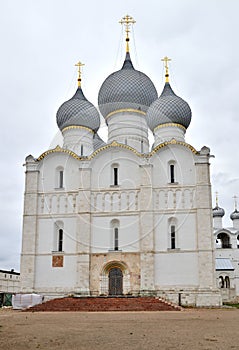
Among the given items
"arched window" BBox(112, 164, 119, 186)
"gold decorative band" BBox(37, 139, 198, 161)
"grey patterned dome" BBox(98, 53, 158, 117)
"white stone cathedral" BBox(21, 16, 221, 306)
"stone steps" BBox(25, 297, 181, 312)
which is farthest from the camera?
"grey patterned dome" BBox(98, 53, 158, 117)

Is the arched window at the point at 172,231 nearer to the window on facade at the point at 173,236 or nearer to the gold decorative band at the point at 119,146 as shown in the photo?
the window on facade at the point at 173,236

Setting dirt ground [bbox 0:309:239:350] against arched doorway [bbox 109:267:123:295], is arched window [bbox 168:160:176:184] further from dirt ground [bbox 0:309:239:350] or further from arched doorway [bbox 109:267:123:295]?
dirt ground [bbox 0:309:239:350]

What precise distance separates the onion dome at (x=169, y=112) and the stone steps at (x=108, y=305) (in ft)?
44.0

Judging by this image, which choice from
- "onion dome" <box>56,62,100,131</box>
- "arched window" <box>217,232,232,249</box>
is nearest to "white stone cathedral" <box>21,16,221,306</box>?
"onion dome" <box>56,62,100,131</box>

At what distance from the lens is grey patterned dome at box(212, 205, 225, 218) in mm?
51438

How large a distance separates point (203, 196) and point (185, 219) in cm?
180

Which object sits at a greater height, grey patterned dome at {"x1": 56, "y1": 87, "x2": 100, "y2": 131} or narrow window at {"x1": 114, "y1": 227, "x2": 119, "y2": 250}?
grey patterned dome at {"x1": 56, "y1": 87, "x2": 100, "y2": 131}

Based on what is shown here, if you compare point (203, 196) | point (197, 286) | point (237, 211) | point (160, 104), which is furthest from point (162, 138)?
point (237, 211)

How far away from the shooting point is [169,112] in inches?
1256

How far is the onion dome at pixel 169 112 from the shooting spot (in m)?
Result: 32.0

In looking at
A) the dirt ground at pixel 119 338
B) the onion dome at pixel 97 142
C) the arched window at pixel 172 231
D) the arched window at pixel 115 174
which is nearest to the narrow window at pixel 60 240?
the arched window at pixel 115 174

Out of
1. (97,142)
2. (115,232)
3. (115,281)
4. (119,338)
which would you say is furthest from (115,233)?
(119,338)

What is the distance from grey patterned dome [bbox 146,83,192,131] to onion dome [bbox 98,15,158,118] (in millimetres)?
1698

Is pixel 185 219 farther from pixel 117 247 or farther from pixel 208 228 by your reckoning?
pixel 117 247
